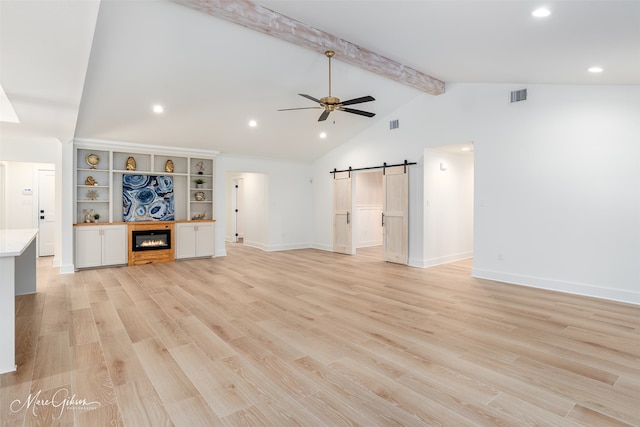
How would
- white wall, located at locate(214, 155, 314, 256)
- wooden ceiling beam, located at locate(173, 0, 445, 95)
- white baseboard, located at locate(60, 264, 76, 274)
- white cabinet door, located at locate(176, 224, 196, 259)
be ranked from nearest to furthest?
1. wooden ceiling beam, located at locate(173, 0, 445, 95)
2. white baseboard, located at locate(60, 264, 76, 274)
3. white cabinet door, located at locate(176, 224, 196, 259)
4. white wall, located at locate(214, 155, 314, 256)

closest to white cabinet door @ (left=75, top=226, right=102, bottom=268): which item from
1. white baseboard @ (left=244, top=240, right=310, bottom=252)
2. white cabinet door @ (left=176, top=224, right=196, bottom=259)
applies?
white cabinet door @ (left=176, top=224, right=196, bottom=259)

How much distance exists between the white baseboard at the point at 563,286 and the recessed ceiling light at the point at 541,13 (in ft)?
12.3

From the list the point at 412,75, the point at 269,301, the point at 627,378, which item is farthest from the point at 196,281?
the point at 627,378

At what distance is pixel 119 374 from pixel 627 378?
3.78 meters

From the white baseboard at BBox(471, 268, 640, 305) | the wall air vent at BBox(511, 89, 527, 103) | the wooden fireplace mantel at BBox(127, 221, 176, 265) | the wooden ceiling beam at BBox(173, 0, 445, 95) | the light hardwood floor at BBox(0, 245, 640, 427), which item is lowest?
the light hardwood floor at BBox(0, 245, 640, 427)

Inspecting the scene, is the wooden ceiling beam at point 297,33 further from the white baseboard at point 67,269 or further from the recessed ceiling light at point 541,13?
the white baseboard at point 67,269

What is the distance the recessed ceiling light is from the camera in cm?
283

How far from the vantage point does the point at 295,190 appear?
9.53 metres

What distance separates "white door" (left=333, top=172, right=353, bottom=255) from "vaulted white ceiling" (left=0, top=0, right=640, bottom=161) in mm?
2147

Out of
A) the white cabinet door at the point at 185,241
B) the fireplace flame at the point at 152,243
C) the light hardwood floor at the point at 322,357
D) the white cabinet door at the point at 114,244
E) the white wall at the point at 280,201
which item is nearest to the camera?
the light hardwood floor at the point at 322,357

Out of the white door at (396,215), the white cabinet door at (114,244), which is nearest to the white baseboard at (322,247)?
the white door at (396,215)

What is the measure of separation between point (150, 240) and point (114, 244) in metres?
0.66

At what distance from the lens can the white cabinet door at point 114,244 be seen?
6.64 m

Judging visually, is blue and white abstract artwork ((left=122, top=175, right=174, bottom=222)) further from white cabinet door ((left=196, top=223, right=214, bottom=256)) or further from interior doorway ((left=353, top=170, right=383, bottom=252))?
interior doorway ((left=353, top=170, right=383, bottom=252))
